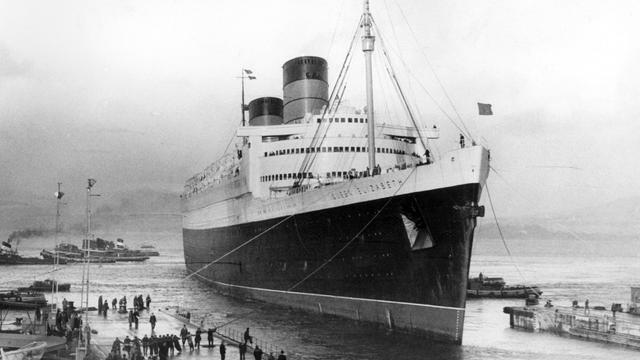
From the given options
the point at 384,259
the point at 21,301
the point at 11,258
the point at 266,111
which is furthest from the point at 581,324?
the point at 11,258

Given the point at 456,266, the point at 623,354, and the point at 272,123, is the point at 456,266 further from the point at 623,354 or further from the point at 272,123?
the point at 272,123

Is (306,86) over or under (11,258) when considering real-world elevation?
over

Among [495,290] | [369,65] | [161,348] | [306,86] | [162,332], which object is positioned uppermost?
[306,86]

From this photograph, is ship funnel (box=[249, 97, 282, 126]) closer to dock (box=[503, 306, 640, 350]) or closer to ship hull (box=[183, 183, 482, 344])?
ship hull (box=[183, 183, 482, 344])

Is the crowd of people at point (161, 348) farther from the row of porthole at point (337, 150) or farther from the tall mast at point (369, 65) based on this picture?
the row of porthole at point (337, 150)

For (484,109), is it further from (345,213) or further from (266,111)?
(266,111)

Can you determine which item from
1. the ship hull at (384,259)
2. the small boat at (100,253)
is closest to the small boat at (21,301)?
the ship hull at (384,259)
